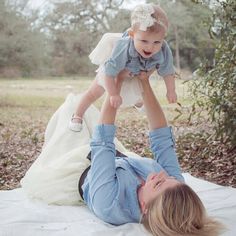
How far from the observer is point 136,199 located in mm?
1619

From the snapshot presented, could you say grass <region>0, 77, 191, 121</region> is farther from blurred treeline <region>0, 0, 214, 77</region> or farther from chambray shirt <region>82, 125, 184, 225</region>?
chambray shirt <region>82, 125, 184, 225</region>

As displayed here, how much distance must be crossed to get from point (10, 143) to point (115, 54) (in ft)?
6.27

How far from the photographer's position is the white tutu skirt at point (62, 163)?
1876 millimetres

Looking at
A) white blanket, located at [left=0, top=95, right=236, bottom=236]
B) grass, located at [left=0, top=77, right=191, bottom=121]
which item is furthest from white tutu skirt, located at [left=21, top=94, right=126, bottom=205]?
grass, located at [left=0, top=77, right=191, bottom=121]

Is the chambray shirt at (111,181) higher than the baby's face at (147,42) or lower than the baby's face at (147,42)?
lower

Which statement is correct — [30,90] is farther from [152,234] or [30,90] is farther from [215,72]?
[152,234]

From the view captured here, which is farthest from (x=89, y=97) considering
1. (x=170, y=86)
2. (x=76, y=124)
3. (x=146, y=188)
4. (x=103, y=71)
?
(x=146, y=188)

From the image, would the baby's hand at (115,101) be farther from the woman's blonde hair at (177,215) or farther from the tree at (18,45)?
the tree at (18,45)

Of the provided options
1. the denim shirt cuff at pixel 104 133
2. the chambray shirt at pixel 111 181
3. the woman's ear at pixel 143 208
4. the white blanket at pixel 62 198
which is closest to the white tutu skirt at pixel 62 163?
the white blanket at pixel 62 198

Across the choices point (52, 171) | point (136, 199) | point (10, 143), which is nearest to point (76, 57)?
point (10, 143)

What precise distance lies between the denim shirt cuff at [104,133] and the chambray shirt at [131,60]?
0.64ft

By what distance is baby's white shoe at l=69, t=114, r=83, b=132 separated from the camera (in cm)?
212

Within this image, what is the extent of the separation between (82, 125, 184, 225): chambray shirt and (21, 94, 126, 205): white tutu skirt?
0.10 m

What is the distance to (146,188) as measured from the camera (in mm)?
1582
